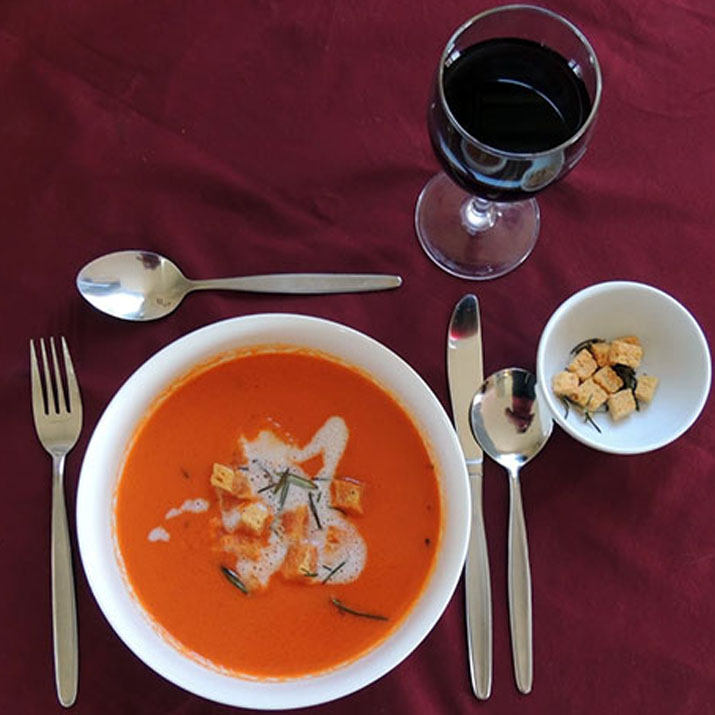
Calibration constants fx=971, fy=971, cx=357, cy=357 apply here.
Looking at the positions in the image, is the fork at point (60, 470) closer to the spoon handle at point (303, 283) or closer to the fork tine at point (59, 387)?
the fork tine at point (59, 387)

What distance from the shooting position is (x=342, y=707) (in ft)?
3.98

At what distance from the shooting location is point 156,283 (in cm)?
130

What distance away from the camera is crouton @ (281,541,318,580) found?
3.92ft

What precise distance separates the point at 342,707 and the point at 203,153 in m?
0.76

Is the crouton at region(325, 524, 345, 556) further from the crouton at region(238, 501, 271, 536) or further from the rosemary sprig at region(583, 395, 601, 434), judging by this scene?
the rosemary sprig at region(583, 395, 601, 434)

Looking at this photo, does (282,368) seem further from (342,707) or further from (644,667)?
(644,667)

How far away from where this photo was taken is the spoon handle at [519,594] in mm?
1209

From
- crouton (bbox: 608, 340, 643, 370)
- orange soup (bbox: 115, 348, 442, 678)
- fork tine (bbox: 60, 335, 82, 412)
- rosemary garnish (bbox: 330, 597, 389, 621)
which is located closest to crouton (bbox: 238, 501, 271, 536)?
orange soup (bbox: 115, 348, 442, 678)

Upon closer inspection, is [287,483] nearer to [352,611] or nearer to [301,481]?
[301,481]

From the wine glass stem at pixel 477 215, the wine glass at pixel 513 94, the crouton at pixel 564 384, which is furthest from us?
the wine glass stem at pixel 477 215

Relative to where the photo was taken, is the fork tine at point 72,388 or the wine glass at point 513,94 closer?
the wine glass at point 513,94

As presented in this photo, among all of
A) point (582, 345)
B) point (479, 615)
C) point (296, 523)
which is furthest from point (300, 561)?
point (582, 345)

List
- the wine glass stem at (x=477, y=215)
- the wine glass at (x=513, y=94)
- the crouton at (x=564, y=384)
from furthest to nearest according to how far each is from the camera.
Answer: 1. the wine glass stem at (x=477, y=215)
2. the crouton at (x=564, y=384)
3. the wine glass at (x=513, y=94)

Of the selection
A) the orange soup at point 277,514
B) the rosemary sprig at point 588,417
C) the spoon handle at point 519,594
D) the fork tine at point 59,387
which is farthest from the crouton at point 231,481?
the rosemary sprig at point 588,417
